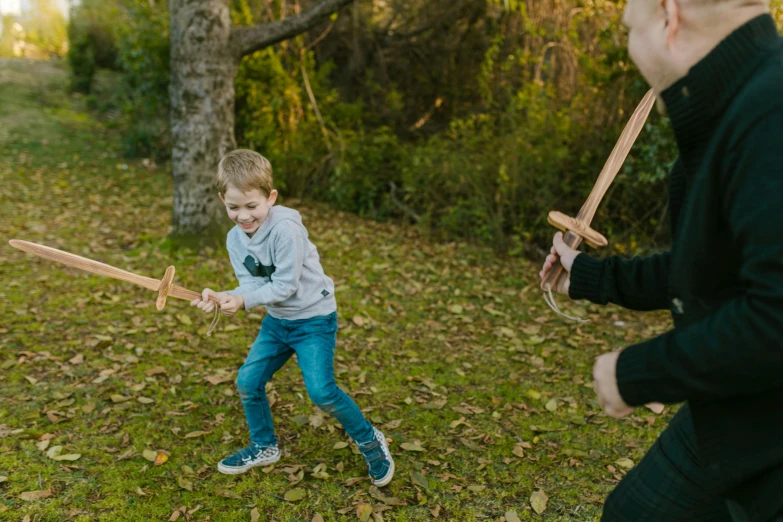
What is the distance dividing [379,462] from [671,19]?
2629 millimetres

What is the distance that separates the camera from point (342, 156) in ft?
30.3

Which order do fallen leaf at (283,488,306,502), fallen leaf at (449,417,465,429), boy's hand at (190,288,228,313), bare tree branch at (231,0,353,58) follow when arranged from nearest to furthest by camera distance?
boy's hand at (190,288,228,313) < fallen leaf at (283,488,306,502) < fallen leaf at (449,417,465,429) < bare tree branch at (231,0,353,58)

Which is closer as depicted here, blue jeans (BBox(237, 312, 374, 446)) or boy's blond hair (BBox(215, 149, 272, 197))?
boy's blond hair (BBox(215, 149, 272, 197))

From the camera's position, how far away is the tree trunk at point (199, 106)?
6.43 metres

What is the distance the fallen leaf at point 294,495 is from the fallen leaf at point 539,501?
120cm

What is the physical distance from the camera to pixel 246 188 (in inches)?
110

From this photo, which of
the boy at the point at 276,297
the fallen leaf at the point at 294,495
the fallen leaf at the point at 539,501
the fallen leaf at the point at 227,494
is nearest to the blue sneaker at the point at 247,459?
the boy at the point at 276,297

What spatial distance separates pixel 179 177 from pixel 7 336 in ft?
8.26

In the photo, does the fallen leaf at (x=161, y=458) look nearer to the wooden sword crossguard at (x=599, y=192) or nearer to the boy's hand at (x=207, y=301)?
the boy's hand at (x=207, y=301)

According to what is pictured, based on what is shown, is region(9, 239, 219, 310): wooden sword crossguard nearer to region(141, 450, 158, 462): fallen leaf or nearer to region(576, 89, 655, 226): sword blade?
region(141, 450, 158, 462): fallen leaf

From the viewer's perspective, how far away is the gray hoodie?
288cm

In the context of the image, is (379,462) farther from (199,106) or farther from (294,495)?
(199,106)

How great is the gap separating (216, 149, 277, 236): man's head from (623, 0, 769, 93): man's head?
1838 millimetres

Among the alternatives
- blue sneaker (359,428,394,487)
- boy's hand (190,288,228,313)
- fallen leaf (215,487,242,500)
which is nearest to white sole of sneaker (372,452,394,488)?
blue sneaker (359,428,394,487)
